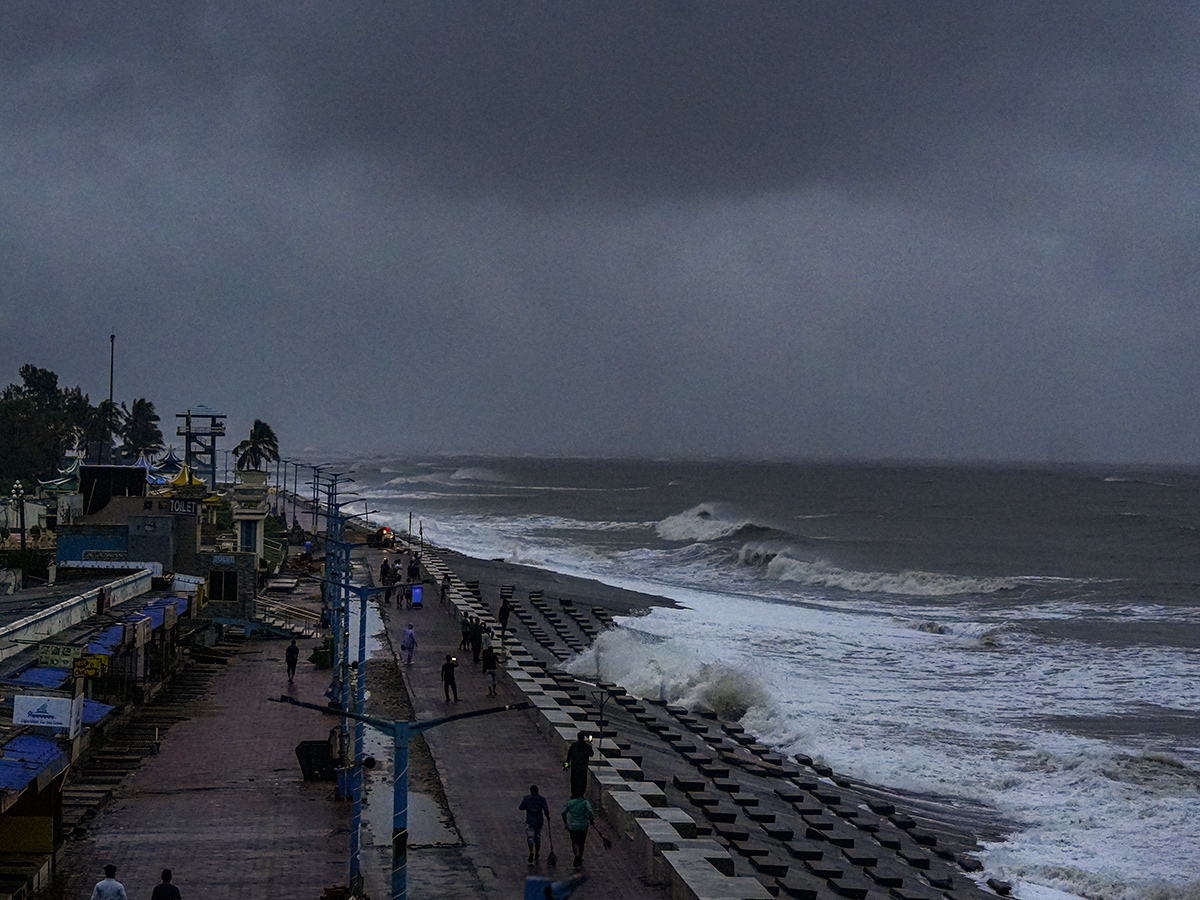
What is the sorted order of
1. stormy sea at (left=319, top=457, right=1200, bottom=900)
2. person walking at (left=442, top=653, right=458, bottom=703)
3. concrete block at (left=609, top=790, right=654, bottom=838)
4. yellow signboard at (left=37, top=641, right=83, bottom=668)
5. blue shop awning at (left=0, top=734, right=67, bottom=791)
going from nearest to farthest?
1. blue shop awning at (left=0, top=734, right=67, bottom=791)
2. concrete block at (left=609, top=790, right=654, bottom=838)
3. yellow signboard at (left=37, top=641, right=83, bottom=668)
4. stormy sea at (left=319, top=457, right=1200, bottom=900)
5. person walking at (left=442, top=653, right=458, bottom=703)

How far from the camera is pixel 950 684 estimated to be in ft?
106

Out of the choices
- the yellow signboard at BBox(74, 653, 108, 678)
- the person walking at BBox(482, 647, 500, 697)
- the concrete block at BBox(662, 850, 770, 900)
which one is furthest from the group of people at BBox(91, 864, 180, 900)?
the person walking at BBox(482, 647, 500, 697)

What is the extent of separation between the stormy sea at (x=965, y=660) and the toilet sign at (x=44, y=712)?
1321 cm

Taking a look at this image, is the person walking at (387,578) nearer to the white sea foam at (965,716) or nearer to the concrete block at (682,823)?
the white sea foam at (965,716)

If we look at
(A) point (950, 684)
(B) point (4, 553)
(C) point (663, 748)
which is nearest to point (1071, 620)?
(A) point (950, 684)

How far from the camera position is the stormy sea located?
2100 cm

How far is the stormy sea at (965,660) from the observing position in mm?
21000

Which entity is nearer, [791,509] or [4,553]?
[4,553]

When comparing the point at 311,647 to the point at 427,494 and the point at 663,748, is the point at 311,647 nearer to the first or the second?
the point at 663,748

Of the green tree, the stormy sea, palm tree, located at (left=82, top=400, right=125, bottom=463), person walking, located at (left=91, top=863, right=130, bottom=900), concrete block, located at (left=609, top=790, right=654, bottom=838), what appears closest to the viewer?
person walking, located at (left=91, top=863, right=130, bottom=900)

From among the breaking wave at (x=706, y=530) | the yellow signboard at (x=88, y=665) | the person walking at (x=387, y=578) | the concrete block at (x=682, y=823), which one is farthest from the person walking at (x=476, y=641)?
the breaking wave at (x=706, y=530)

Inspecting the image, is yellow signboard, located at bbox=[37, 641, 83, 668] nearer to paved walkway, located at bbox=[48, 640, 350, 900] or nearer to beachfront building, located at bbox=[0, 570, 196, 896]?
beachfront building, located at bbox=[0, 570, 196, 896]

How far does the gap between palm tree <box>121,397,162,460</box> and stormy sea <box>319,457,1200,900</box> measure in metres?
27.8

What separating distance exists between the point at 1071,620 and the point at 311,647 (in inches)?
1157
